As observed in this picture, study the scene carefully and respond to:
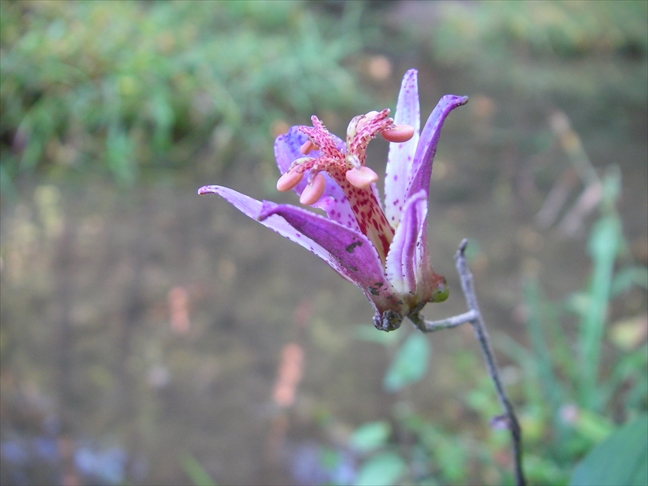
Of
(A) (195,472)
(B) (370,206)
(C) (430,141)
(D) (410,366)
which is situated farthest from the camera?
(A) (195,472)

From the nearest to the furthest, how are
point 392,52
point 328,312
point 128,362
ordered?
point 128,362 → point 328,312 → point 392,52

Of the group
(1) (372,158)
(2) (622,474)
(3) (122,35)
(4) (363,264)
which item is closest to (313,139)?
(4) (363,264)

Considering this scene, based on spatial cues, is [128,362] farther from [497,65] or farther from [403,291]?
[497,65]

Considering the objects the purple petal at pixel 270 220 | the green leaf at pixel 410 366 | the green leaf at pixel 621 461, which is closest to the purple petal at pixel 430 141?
the purple petal at pixel 270 220

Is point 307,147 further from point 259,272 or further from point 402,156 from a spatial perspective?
point 259,272

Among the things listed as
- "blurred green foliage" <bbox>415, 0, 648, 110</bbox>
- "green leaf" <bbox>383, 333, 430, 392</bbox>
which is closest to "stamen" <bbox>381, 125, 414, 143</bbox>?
"green leaf" <bbox>383, 333, 430, 392</bbox>

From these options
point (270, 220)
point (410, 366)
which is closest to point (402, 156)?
point (270, 220)

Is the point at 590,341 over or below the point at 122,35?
below

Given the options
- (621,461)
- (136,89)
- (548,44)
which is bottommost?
(621,461)
